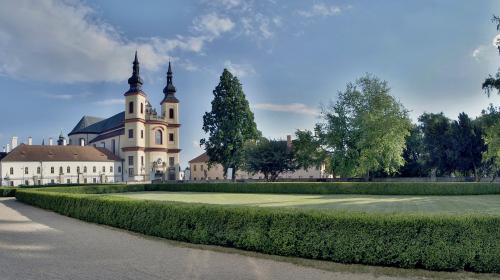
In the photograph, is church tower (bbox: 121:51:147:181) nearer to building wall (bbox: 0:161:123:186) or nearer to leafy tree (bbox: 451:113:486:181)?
building wall (bbox: 0:161:123:186)

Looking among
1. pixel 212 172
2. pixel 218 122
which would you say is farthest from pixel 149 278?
pixel 212 172

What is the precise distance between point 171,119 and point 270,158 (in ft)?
109

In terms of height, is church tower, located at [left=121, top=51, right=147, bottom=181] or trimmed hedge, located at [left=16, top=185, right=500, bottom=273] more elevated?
church tower, located at [left=121, top=51, right=147, bottom=181]

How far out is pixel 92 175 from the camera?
7912 cm

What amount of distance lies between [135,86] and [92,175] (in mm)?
19877

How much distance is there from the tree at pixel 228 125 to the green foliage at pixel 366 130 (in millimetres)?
12761

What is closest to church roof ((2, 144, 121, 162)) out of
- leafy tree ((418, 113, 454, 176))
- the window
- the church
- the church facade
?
the church

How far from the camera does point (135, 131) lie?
77562 millimetres

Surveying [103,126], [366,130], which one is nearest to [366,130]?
[366,130]

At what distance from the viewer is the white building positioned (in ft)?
233

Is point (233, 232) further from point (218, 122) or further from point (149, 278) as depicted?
point (218, 122)

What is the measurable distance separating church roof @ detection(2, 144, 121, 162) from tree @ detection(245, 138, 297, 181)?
35.6 meters

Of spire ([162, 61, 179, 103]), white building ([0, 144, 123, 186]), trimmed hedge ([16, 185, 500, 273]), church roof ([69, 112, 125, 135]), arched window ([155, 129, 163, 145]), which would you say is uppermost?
spire ([162, 61, 179, 103])

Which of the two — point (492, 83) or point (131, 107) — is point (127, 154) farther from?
point (492, 83)
